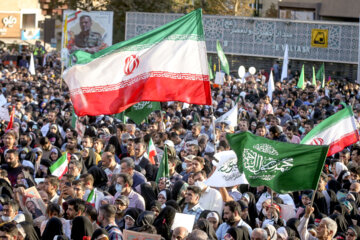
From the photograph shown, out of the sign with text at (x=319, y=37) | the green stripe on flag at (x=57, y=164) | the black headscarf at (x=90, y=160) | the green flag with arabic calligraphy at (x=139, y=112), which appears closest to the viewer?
the green stripe on flag at (x=57, y=164)

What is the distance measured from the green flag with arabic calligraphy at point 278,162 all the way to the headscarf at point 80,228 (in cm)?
201

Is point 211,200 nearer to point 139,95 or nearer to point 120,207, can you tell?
point 120,207

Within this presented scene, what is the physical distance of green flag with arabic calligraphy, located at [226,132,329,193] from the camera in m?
8.84

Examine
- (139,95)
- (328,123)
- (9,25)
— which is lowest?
(9,25)

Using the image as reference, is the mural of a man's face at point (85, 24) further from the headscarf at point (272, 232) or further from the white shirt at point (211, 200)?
the headscarf at point (272, 232)

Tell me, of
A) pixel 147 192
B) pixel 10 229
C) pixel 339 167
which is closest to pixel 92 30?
pixel 339 167

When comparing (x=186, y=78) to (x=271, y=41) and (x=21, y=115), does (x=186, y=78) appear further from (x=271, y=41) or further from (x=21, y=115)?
(x=271, y=41)

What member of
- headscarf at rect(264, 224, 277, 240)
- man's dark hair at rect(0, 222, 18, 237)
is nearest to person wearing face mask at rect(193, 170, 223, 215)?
headscarf at rect(264, 224, 277, 240)

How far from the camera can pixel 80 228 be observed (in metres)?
8.21

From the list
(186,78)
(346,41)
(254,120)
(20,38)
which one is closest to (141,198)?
(186,78)

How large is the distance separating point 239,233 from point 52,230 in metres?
1.84

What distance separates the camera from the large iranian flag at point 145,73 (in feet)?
35.8

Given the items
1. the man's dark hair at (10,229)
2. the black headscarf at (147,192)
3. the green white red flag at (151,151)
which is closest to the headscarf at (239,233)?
the man's dark hair at (10,229)

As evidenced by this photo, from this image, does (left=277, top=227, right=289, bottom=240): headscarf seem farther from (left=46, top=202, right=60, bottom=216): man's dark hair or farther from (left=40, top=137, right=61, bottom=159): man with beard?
(left=40, top=137, right=61, bottom=159): man with beard
